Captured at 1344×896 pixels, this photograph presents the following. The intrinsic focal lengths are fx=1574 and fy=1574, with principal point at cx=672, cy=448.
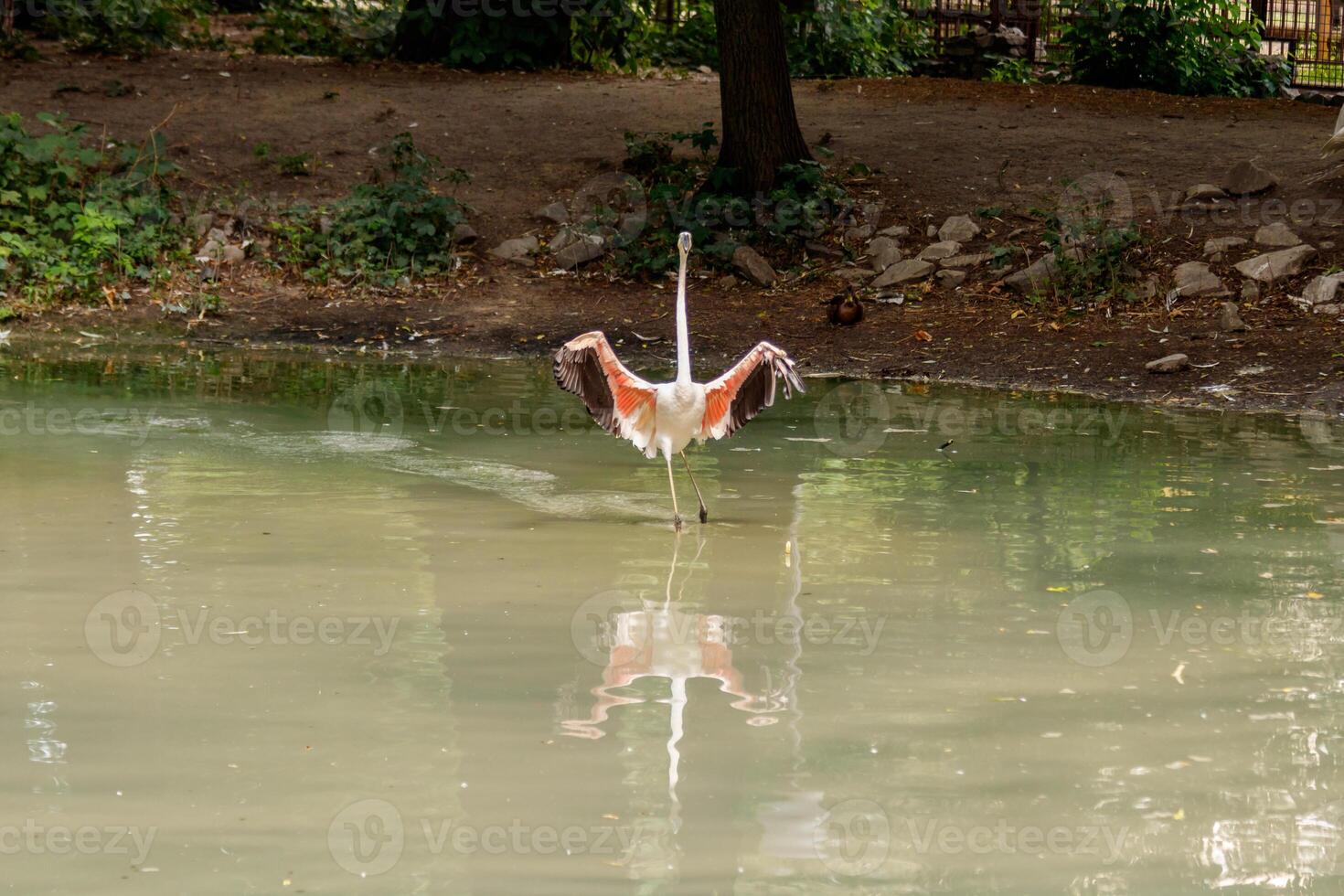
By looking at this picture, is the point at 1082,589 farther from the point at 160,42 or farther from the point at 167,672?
the point at 160,42

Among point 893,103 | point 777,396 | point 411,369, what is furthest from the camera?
point 893,103

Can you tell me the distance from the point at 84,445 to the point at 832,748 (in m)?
5.80

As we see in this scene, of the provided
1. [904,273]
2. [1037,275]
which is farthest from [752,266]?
[1037,275]

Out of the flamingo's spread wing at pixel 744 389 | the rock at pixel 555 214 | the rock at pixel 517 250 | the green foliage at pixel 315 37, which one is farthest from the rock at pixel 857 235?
the green foliage at pixel 315 37

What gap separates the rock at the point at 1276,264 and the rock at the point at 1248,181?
1312 millimetres

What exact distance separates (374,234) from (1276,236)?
8120 millimetres

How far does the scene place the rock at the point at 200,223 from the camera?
49.6 feet

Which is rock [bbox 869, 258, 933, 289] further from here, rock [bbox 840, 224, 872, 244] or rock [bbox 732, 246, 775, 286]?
rock [bbox 732, 246, 775, 286]

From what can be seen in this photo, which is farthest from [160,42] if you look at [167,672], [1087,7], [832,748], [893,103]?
[832,748]

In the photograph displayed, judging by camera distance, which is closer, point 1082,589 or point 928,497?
point 1082,589

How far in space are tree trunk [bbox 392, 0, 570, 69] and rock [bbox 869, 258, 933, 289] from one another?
25.9 ft

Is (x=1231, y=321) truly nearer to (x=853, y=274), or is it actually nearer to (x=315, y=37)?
(x=853, y=274)

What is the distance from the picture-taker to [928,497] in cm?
821

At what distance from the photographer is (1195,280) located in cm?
1305
